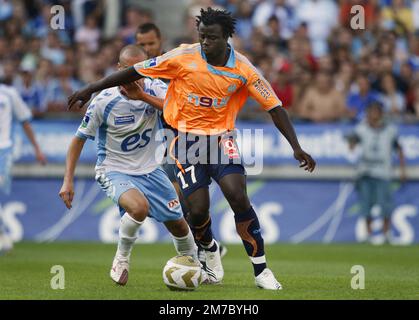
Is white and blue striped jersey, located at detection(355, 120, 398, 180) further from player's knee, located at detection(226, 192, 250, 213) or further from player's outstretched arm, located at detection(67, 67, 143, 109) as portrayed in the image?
player's outstretched arm, located at detection(67, 67, 143, 109)

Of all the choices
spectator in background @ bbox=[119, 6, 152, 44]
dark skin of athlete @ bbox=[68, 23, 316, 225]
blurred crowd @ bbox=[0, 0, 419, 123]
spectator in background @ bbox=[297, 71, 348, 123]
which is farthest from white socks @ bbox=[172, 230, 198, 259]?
spectator in background @ bbox=[119, 6, 152, 44]

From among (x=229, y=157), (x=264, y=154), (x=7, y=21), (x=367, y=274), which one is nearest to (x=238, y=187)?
(x=229, y=157)

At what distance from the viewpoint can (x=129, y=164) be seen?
33.8 feet

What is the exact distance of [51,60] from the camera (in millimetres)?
20016

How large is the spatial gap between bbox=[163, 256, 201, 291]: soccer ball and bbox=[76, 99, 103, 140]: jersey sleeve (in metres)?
1.52

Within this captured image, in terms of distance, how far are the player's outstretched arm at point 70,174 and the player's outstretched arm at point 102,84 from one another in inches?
27.2

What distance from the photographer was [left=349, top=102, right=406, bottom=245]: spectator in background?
1783 cm

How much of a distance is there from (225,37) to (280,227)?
29.2 ft

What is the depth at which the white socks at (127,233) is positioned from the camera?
9852mm

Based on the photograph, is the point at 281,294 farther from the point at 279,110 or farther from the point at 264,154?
the point at 264,154

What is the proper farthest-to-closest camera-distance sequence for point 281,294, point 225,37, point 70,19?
point 70,19 < point 225,37 < point 281,294

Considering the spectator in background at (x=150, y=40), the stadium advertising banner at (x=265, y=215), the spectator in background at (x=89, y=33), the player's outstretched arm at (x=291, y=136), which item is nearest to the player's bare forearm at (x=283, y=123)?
the player's outstretched arm at (x=291, y=136)

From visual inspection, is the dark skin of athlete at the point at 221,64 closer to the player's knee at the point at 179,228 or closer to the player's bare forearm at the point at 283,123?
the player's bare forearm at the point at 283,123

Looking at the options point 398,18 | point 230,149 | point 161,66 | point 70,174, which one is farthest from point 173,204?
point 398,18
